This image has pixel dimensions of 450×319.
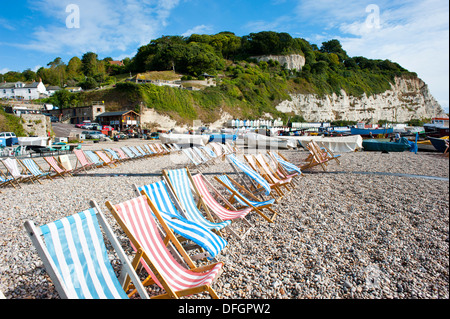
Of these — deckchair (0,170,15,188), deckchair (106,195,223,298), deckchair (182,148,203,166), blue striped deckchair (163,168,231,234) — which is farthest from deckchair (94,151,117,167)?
deckchair (106,195,223,298)

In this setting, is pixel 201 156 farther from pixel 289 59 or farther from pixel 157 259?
pixel 289 59

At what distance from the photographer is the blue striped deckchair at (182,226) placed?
92.5 inches

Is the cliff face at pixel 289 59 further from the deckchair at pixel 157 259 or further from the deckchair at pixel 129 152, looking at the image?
the deckchair at pixel 157 259

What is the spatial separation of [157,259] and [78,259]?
0.57 meters

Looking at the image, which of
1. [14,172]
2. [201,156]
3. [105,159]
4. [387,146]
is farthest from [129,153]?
[387,146]

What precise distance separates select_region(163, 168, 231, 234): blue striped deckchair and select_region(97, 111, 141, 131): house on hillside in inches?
1350

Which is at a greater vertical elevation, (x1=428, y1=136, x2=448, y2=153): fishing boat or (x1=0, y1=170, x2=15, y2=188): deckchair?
(x1=428, y1=136, x2=448, y2=153): fishing boat

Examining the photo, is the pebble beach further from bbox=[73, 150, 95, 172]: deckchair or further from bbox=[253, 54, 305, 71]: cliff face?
bbox=[253, 54, 305, 71]: cliff face

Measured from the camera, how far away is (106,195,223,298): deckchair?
1.78 meters
